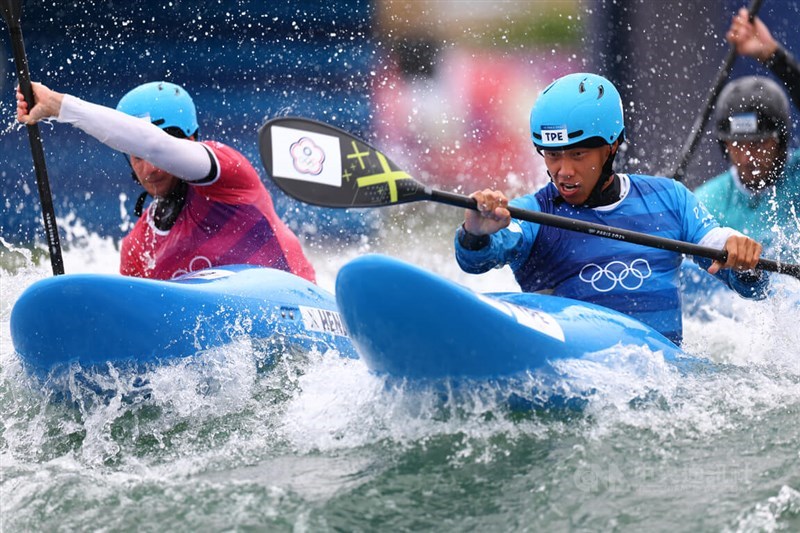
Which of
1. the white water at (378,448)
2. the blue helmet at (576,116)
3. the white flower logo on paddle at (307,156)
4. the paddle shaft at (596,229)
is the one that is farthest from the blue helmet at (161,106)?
the blue helmet at (576,116)

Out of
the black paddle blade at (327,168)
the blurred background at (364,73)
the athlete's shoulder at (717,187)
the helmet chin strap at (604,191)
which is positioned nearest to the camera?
the black paddle blade at (327,168)

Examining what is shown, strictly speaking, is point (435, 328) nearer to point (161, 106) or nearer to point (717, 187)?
point (161, 106)

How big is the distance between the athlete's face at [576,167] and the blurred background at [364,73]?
3.81 meters

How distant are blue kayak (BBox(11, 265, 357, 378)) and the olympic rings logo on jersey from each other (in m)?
1.04

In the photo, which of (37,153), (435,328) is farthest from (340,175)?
(37,153)

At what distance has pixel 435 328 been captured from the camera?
10.1ft

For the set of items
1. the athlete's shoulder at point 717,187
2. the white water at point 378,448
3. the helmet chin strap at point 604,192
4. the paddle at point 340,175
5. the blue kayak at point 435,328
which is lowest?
the white water at point 378,448

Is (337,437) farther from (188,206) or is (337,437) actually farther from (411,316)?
(188,206)

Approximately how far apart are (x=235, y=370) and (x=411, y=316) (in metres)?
1.06

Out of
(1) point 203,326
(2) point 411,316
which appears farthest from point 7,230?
(2) point 411,316

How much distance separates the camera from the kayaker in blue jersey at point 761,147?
5.63 metres

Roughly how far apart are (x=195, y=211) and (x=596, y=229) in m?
1.75

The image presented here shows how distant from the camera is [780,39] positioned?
7.19 m

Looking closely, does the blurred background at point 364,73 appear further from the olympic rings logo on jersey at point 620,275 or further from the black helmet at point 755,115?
the olympic rings logo on jersey at point 620,275
